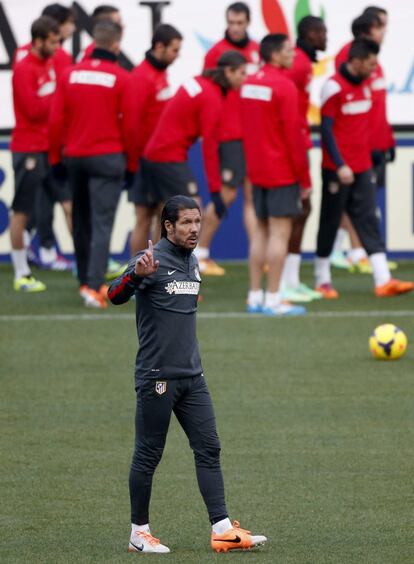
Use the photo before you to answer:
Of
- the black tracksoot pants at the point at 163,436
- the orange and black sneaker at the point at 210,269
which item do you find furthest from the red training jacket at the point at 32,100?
the black tracksoot pants at the point at 163,436

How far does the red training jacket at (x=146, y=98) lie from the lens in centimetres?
1427

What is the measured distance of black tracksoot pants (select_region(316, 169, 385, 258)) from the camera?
14453 millimetres

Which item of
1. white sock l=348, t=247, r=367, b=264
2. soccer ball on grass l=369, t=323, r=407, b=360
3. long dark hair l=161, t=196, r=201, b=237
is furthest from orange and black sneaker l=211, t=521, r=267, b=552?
white sock l=348, t=247, r=367, b=264

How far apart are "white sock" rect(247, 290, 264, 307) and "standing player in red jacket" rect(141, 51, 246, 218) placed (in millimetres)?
1026

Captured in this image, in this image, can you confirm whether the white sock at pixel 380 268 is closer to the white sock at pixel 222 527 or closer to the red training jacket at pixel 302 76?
the red training jacket at pixel 302 76

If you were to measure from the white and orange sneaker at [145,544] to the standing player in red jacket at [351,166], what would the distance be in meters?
7.81

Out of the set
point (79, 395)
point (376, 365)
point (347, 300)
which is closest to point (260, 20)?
point (347, 300)

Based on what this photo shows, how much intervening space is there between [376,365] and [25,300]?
464cm

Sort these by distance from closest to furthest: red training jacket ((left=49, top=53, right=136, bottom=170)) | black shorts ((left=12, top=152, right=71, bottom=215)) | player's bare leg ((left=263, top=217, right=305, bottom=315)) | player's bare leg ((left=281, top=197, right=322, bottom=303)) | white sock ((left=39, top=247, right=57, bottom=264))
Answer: player's bare leg ((left=263, top=217, right=305, bottom=315))
red training jacket ((left=49, top=53, right=136, bottom=170))
player's bare leg ((left=281, top=197, right=322, bottom=303))
black shorts ((left=12, top=152, right=71, bottom=215))
white sock ((left=39, top=247, right=57, bottom=264))

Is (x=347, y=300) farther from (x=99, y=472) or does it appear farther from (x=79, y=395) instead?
(x=99, y=472)

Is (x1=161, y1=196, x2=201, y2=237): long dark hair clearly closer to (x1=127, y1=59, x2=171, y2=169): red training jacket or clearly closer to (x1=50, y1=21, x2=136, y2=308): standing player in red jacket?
(x1=50, y1=21, x2=136, y2=308): standing player in red jacket

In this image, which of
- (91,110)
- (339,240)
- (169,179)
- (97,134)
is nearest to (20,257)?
(169,179)

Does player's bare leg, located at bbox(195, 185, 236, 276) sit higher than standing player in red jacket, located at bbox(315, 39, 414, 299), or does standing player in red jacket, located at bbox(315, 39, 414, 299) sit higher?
standing player in red jacket, located at bbox(315, 39, 414, 299)

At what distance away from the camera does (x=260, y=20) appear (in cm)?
1786
